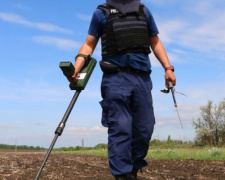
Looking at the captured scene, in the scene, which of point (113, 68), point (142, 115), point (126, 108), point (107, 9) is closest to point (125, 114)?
point (126, 108)

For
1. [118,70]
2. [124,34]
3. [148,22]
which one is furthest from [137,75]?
[148,22]

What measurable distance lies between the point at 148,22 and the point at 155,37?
211 millimetres

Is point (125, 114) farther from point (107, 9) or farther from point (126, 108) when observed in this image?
point (107, 9)

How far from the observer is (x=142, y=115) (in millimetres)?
4195

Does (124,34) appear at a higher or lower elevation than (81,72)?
higher

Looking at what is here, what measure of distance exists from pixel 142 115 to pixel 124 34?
3.11ft

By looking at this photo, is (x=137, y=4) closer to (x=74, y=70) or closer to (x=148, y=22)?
(x=148, y=22)

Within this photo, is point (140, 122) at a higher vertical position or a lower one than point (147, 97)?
lower

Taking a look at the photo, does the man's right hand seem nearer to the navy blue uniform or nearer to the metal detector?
the metal detector

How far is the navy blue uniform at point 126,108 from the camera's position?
4016 millimetres

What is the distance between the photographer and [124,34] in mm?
4188

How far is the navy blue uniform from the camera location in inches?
158

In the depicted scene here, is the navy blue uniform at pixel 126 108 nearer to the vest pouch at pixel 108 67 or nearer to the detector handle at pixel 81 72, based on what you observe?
the vest pouch at pixel 108 67

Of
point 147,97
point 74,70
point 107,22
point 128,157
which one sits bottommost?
point 128,157
